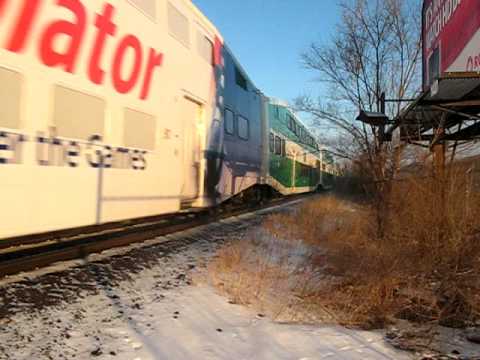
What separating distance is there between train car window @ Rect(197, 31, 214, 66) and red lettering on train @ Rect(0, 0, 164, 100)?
6.59ft

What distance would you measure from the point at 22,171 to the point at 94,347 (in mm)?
2270

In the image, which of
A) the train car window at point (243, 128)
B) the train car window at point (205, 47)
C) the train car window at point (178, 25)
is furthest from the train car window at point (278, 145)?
the train car window at point (178, 25)

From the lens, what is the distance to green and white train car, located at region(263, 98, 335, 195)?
1716cm

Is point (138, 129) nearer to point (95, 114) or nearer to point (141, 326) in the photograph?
point (95, 114)

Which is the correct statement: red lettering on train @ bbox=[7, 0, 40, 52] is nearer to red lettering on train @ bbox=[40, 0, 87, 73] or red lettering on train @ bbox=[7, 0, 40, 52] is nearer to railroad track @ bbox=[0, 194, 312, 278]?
red lettering on train @ bbox=[40, 0, 87, 73]

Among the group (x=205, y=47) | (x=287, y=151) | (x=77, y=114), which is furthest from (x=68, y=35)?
(x=287, y=151)

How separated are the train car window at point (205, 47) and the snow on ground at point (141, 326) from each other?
17.9 feet

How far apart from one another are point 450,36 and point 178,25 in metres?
4.48

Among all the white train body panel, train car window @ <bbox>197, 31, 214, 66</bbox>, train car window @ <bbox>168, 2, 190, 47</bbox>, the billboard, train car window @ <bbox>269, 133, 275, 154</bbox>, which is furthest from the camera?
train car window @ <bbox>269, 133, 275, 154</bbox>

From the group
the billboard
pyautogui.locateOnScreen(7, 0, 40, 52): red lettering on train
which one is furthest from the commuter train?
the billboard

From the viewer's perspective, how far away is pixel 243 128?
534 inches

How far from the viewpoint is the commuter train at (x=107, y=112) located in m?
5.16

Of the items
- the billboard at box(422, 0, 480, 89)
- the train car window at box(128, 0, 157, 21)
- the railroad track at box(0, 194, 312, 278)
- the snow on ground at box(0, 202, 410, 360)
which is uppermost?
the train car window at box(128, 0, 157, 21)

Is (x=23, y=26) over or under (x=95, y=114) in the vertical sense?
over
